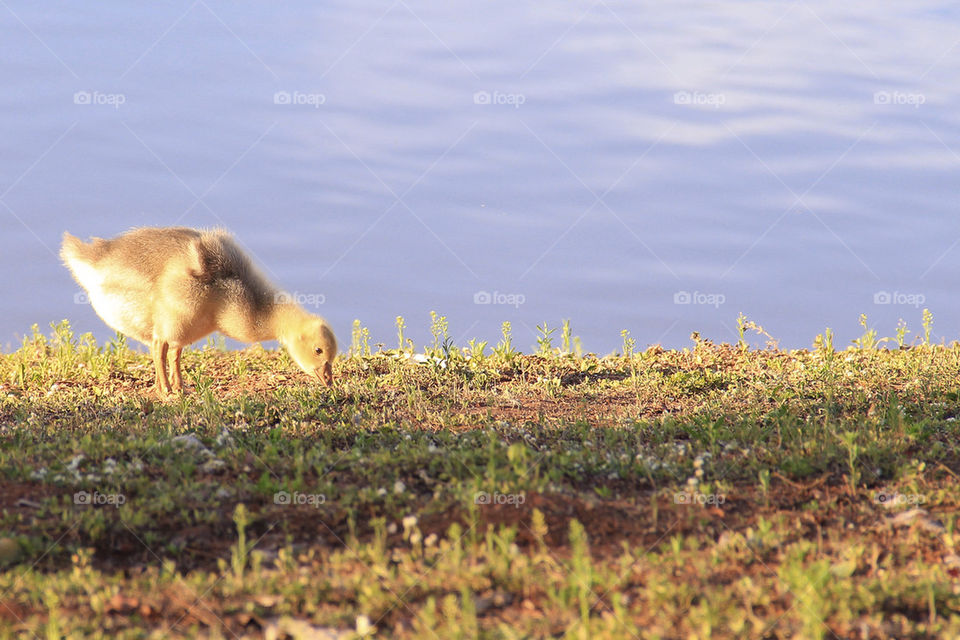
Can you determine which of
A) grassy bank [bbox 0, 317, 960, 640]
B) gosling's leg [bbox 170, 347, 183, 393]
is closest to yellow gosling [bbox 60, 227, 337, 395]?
gosling's leg [bbox 170, 347, 183, 393]

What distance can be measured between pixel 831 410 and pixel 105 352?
24.4 feet

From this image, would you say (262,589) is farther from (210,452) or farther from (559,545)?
(210,452)

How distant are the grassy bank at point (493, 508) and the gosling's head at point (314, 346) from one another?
1.16ft

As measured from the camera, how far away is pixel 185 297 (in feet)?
31.8

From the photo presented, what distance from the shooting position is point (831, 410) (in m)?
8.09

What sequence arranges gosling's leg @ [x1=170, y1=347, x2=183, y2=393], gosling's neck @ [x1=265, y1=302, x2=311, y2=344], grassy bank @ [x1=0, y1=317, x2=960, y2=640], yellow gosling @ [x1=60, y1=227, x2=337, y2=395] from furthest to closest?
gosling's neck @ [x1=265, y1=302, x2=311, y2=344]
gosling's leg @ [x1=170, y1=347, x2=183, y2=393]
yellow gosling @ [x1=60, y1=227, x2=337, y2=395]
grassy bank @ [x1=0, y1=317, x2=960, y2=640]

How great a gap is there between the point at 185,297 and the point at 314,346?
125 cm

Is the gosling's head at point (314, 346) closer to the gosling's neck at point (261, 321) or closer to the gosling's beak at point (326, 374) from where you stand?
the gosling's beak at point (326, 374)

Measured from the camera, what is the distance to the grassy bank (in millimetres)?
4566

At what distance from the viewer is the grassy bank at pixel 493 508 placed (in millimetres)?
4566

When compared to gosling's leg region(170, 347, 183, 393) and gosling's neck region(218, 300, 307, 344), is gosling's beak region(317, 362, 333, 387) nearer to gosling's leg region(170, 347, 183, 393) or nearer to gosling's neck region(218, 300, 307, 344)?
gosling's neck region(218, 300, 307, 344)

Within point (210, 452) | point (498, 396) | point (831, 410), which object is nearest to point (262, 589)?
point (210, 452)

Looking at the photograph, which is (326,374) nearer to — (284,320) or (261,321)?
(284,320)

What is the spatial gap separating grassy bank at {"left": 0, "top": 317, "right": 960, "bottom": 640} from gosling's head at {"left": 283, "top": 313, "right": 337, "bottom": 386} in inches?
13.9
